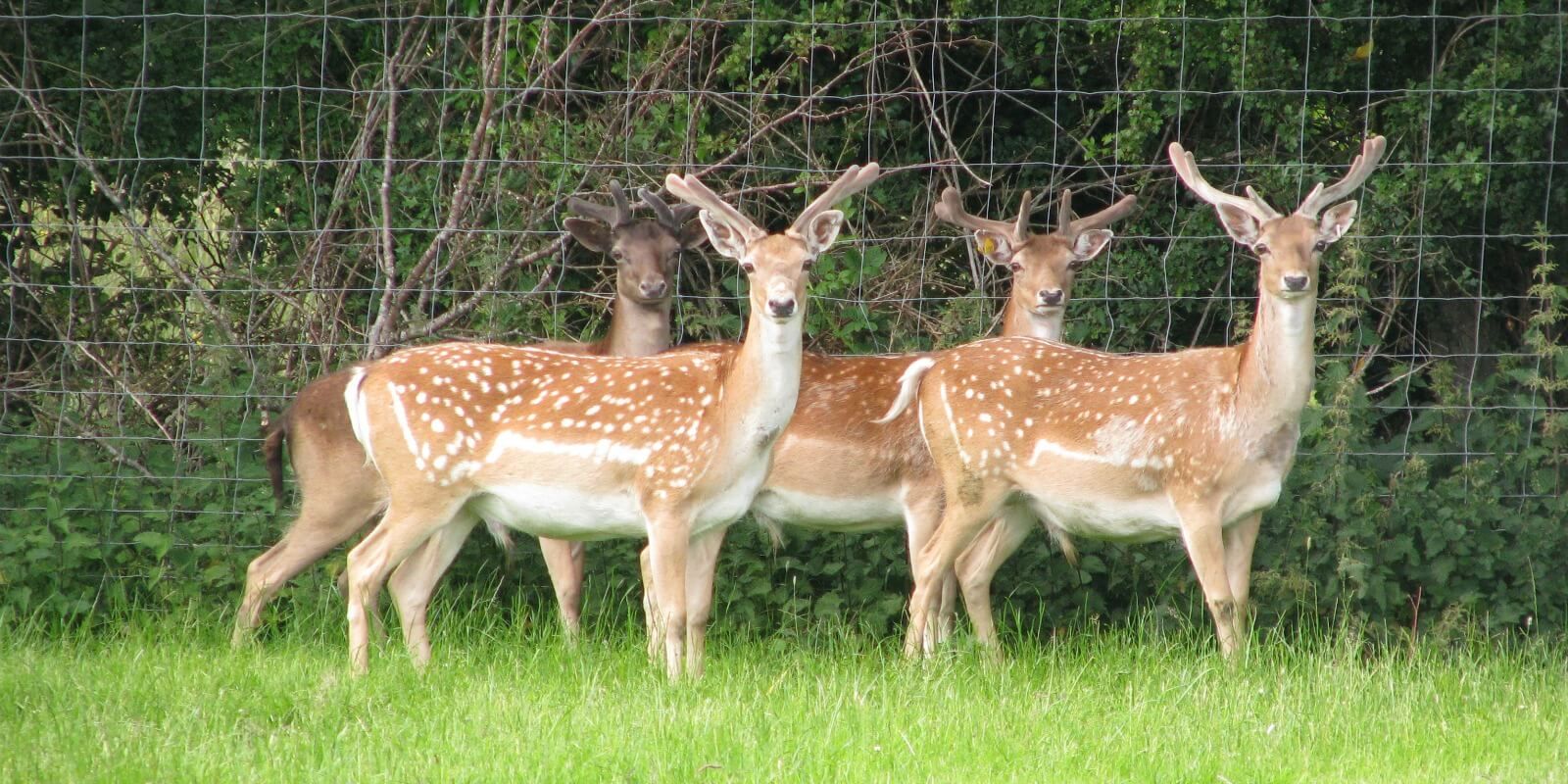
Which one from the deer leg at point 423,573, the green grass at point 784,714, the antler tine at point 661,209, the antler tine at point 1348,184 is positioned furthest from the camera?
the antler tine at point 661,209

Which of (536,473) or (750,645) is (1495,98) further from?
(536,473)

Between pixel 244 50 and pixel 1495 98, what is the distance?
5594mm

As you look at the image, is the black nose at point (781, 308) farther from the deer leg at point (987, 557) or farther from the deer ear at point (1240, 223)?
the deer ear at point (1240, 223)

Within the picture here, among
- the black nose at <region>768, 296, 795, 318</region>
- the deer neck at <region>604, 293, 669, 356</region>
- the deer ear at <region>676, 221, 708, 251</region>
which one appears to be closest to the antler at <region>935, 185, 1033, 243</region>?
the deer ear at <region>676, 221, 708, 251</region>

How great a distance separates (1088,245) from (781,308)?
2184 millimetres

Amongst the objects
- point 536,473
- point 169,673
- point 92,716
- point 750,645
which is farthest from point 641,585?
point 92,716

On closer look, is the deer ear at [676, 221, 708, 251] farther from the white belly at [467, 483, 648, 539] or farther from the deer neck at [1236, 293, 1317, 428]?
the deer neck at [1236, 293, 1317, 428]

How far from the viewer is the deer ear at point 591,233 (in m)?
6.89

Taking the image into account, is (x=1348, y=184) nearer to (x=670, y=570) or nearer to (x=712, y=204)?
(x=712, y=204)

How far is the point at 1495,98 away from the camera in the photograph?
6883mm

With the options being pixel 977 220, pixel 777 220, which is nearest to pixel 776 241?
pixel 977 220

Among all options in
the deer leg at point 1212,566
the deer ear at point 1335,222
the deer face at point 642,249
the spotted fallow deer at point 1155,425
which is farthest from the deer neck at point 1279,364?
the deer face at point 642,249

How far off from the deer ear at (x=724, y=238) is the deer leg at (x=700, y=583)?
89 cm

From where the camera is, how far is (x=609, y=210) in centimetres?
688
